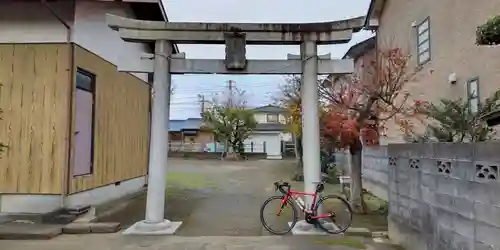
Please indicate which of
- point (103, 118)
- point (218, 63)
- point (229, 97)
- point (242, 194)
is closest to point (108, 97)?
point (103, 118)

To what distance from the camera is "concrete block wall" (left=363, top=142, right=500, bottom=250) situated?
12.9 feet

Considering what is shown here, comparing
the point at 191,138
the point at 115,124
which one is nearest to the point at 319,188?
the point at 115,124

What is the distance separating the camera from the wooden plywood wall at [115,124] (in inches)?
388

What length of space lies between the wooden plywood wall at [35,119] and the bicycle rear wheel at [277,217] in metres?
4.10

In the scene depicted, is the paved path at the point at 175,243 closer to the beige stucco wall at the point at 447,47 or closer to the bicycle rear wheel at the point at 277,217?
the bicycle rear wheel at the point at 277,217

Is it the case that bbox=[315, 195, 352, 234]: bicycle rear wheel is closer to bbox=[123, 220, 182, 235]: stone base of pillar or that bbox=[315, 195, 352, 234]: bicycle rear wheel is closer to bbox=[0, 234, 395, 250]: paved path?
bbox=[0, 234, 395, 250]: paved path

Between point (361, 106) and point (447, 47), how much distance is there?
101 inches

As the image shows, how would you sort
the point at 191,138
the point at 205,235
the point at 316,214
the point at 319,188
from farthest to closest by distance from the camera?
the point at 191,138, the point at 319,188, the point at 316,214, the point at 205,235

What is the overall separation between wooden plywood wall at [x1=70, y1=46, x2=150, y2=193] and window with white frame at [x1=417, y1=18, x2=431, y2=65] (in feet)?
26.0

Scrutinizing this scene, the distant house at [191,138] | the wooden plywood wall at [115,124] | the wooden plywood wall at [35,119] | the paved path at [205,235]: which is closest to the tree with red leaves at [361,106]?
the paved path at [205,235]

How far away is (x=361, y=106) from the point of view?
9.42m

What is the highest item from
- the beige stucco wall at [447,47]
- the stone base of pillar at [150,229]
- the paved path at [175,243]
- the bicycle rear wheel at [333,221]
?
the beige stucco wall at [447,47]

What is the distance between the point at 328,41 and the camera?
8156mm

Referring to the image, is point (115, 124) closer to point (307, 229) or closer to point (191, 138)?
point (307, 229)
